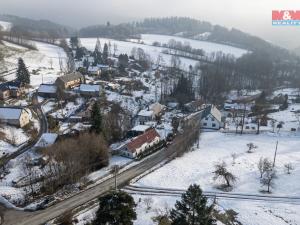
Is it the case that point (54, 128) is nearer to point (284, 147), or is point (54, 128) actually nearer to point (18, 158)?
point (18, 158)

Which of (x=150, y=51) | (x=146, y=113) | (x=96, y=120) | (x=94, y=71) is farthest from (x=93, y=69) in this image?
(x=150, y=51)

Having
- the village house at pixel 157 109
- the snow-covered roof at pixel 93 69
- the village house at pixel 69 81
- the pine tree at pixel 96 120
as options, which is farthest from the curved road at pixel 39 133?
the snow-covered roof at pixel 93 69

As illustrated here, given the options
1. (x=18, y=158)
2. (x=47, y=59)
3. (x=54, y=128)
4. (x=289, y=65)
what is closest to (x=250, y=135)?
(x=54, y=128)

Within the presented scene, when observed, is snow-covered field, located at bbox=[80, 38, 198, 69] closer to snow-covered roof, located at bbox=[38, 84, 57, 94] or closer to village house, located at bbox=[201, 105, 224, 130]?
snow-covered roof, located at bbox=[38, 84, 57, 94]

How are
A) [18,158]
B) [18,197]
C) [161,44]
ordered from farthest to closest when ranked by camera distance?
[161,44] → [18,158] → [18,197]

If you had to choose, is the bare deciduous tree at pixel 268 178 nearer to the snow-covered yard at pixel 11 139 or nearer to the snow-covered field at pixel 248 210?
the snow-covered field at pixel 248 210

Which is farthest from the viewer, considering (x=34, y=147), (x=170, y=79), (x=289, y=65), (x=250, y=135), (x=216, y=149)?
(x=289, y=65)

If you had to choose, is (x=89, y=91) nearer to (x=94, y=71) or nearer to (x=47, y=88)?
(x=47, y=88)
